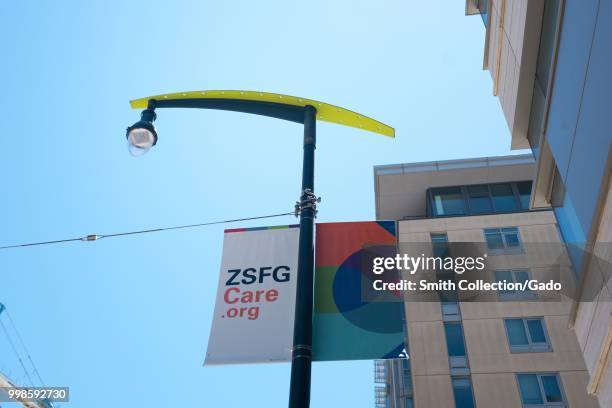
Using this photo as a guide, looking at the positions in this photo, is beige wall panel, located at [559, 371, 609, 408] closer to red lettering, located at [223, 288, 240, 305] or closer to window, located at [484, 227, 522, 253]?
window, located at [484, 227, 522, 253]

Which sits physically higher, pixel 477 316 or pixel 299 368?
pixel 477 316

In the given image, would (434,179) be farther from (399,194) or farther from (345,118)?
(345,118)

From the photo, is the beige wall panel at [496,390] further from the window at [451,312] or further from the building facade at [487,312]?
the window at [451,312]

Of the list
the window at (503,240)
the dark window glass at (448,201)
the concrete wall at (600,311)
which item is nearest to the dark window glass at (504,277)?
the window at (503,240)

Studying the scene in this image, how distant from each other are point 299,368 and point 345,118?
322 centimetres

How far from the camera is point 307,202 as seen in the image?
5203 millimetres

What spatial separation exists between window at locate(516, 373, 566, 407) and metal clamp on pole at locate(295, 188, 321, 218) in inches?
843

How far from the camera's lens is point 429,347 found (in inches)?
1001

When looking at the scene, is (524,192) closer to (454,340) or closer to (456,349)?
(454,340)

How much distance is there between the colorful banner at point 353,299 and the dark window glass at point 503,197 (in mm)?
29647

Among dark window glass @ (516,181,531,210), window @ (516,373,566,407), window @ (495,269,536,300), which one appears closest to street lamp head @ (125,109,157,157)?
window @ (516,373,566,407)

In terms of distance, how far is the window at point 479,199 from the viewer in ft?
109

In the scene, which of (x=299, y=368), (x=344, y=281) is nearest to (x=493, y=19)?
(x=344, y=281)

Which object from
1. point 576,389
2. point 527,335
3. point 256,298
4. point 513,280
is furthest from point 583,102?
point 513,280
